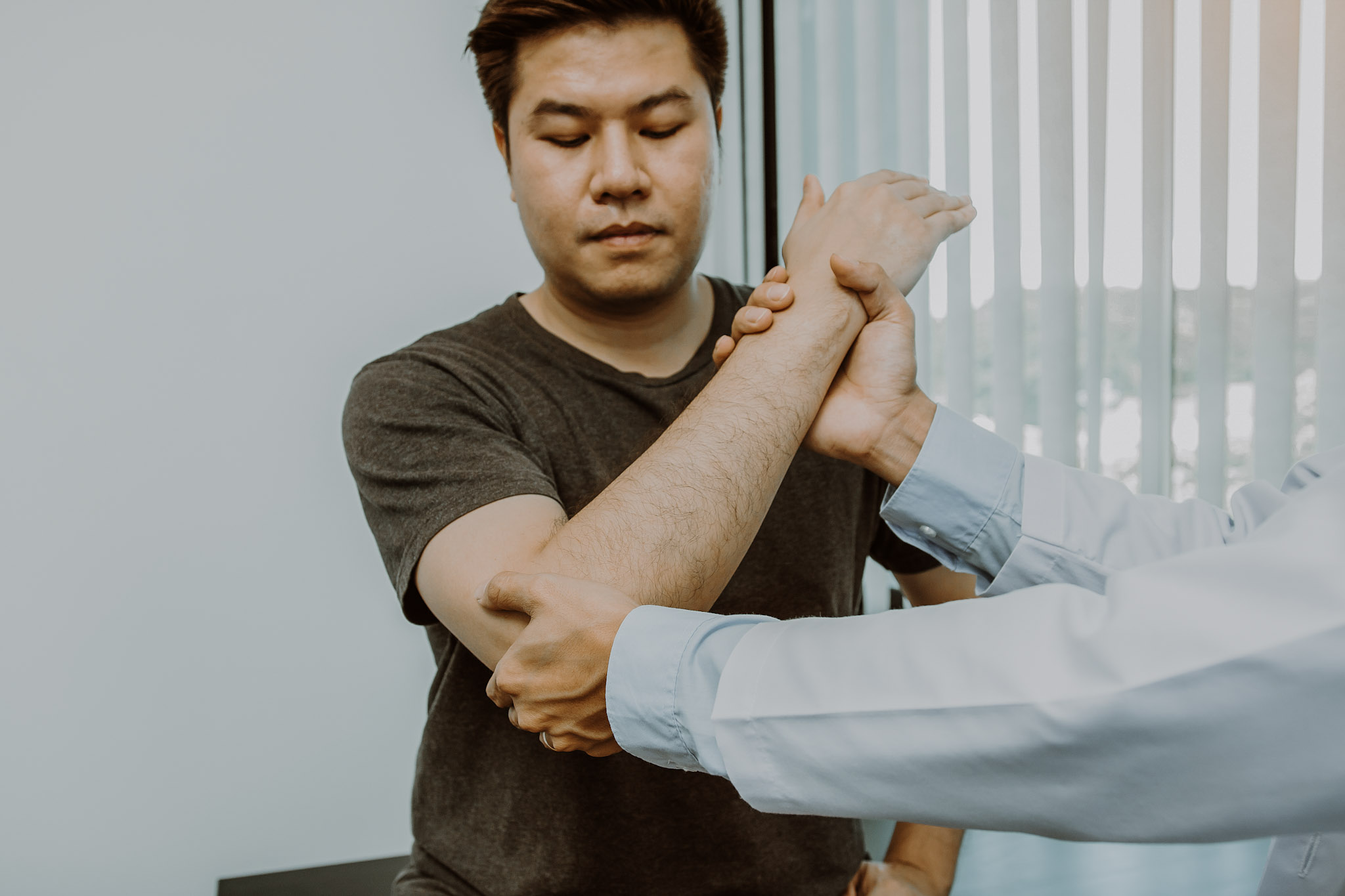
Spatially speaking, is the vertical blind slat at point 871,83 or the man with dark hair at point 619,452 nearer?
the man with dark hair at point 619,452

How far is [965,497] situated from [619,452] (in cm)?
44

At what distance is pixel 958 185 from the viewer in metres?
1.65

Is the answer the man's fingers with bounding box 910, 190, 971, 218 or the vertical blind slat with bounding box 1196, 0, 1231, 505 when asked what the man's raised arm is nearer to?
the man's fingers with bounding box 910, 190, 971, 218

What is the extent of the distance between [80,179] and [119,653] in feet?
3.36

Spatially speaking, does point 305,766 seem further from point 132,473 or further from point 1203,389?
point 1203,389

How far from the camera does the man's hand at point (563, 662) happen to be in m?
0.70

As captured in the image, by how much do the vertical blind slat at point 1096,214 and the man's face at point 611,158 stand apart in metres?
0.69

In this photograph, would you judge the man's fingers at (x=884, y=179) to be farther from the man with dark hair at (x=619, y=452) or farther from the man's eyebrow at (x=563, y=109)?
the man's eyebrow at (x=563, y=109)

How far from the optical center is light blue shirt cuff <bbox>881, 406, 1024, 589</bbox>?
93 centimetres

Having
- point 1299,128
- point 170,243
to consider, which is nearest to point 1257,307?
point 1299,128

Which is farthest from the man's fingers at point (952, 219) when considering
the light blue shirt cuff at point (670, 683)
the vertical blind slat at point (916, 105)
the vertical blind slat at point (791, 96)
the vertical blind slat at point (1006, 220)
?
the vertical blind slat at point (791, 96)

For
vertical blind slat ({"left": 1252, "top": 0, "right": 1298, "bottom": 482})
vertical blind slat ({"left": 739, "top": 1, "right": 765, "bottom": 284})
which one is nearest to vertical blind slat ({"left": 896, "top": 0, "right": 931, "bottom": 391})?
vertical blind slat ({"left": 739, "top": 1, "right": 765, "bottom": 284})

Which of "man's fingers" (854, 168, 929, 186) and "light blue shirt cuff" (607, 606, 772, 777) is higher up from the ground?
"man's fingers" (854, 168, 929, 186)

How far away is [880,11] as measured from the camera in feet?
6.02
